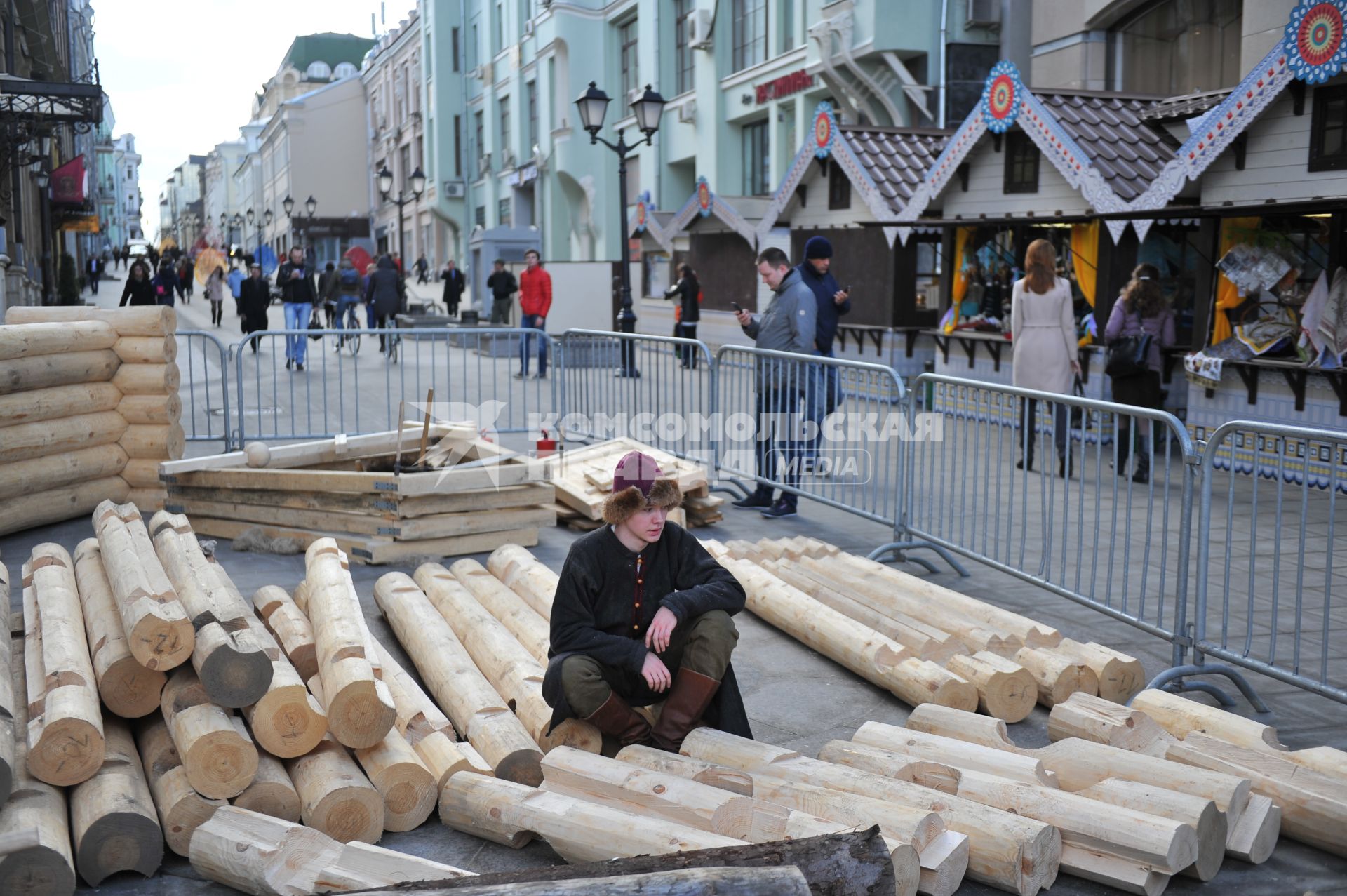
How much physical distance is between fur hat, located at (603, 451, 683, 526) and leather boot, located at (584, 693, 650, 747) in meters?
0.69

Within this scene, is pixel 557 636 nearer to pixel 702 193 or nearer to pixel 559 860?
pixel 559 860

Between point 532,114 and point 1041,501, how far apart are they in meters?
36.5

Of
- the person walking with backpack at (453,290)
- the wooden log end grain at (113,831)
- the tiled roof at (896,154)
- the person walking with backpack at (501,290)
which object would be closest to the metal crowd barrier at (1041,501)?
the wooden log end grain at (113,831)

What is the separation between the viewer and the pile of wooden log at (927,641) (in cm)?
538

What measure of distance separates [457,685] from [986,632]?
2.50m

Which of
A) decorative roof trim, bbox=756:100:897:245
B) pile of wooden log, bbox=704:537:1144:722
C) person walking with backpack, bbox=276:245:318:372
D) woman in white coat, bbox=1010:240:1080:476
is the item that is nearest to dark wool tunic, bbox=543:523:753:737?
pile of wooden log, bbox=704:537:1144:722

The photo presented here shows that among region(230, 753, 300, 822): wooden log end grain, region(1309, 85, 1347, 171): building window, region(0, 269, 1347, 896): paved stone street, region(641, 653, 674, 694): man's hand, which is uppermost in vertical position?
region(1309, 85, 1347, 171): building window

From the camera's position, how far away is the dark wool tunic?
453 centimetres

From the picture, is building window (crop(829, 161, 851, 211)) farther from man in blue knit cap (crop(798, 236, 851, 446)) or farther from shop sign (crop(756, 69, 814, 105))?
man in blue knit cap (crop(798, 236, 851, 446))

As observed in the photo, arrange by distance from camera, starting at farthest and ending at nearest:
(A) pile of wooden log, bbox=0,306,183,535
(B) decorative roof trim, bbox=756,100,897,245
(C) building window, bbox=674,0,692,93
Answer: (C) building window, bbox=674,0,692,93 < (B) decorative roof trim, bbox=756,100,897,245 < (A) pile of wooden log, bbox=0,306,183,535

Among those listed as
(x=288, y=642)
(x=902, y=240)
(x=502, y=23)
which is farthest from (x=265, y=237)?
(x=288, y=642)


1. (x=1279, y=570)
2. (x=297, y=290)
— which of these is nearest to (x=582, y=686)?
(x=1279, y=570)

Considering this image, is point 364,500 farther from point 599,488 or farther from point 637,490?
point 637,490

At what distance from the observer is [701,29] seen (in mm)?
28406
